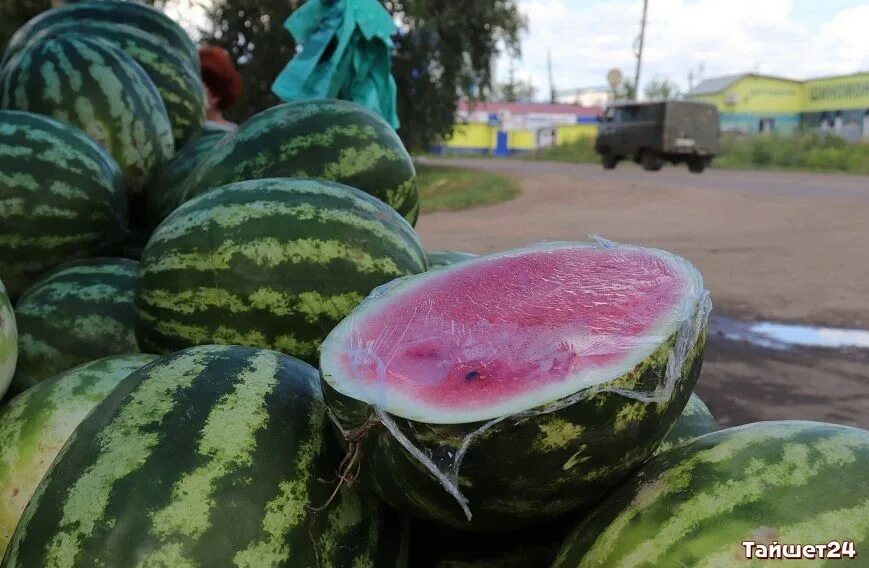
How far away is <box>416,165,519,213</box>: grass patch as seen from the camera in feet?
49.9

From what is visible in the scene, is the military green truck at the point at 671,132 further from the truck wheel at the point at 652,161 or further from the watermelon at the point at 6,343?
the watermelon at the point at 6,343

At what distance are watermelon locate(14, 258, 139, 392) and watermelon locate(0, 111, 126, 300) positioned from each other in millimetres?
116

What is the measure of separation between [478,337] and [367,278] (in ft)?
1.88

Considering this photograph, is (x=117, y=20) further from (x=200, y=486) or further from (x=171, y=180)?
(x=200, y=486)

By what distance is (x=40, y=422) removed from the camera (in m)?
1.33

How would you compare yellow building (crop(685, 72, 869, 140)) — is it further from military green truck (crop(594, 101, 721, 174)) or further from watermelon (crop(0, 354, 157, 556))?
watermelon (crop(0, 354, 157, 556))

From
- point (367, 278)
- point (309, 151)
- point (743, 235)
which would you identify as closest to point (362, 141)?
point (309, 151)

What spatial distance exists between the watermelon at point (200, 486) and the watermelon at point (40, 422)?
35 cm

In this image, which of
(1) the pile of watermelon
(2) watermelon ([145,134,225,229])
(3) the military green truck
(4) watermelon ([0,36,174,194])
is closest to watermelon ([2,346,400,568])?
(1) the pile of watermelon

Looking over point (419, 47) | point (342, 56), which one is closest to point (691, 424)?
point (342, 56)

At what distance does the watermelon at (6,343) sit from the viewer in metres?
1.39

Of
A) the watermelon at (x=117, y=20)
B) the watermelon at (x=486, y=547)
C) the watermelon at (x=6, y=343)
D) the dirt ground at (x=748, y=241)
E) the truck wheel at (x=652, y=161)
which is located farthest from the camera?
the truck wheel at (x=652, y=161)

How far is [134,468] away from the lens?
898 mm

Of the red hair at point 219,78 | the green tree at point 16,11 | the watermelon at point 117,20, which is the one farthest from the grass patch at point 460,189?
the watermelon at point 117,20
